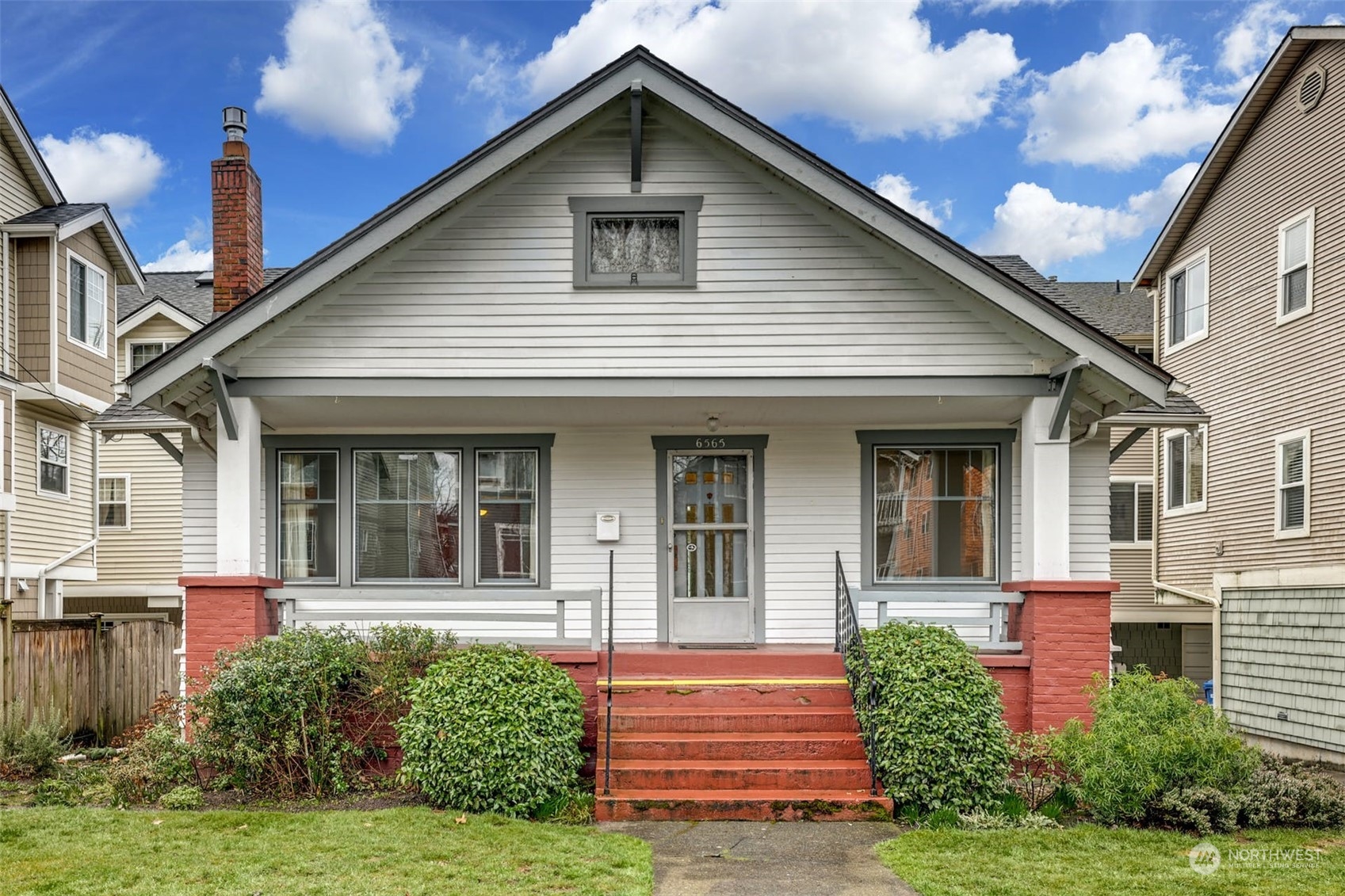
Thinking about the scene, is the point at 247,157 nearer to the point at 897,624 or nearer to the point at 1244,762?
the point at 897,624

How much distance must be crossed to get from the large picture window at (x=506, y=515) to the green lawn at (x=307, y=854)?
4007mm

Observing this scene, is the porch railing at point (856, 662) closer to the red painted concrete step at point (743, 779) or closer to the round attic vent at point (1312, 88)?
the red painted concrete step at point (743, 779)

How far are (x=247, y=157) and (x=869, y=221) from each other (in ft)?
24.1

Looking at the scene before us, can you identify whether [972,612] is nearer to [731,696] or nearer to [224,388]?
[731,696]

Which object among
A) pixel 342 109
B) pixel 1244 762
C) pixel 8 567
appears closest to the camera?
pixel 1244 762

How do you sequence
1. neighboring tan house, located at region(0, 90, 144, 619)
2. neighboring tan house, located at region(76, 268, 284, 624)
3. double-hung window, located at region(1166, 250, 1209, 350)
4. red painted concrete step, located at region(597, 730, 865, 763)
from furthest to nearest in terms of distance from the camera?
neighboring tan house, located at region(76, 268, 284, 624) → double-hung window, located at region(1166, 250, 1209, 350) → neighboring tan house, located at region(0, 90, 144, 619) → red painted concrete step, located at region(597, 730, 865, 763)

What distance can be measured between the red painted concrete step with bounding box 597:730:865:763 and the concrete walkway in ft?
2.60

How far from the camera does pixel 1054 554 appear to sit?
1048cm

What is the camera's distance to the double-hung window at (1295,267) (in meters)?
16.1

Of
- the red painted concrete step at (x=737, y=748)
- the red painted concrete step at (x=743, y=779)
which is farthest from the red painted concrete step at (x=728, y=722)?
the red painted concrete step at (x=743, y=779)

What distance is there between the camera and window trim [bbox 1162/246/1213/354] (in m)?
19.2

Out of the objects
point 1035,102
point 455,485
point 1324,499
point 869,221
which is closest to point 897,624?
point 869,221

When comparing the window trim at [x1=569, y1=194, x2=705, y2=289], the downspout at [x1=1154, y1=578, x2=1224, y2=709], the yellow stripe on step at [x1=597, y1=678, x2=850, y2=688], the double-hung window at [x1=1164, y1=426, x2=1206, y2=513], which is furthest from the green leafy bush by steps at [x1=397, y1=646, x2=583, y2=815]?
the double-hung window at [x1=1164, y1=426, x2=1206, y2=513]

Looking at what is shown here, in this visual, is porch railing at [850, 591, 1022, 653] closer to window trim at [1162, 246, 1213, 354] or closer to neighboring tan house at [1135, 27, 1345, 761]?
neighboring tan house at [1135, 27, 1345, 761]
